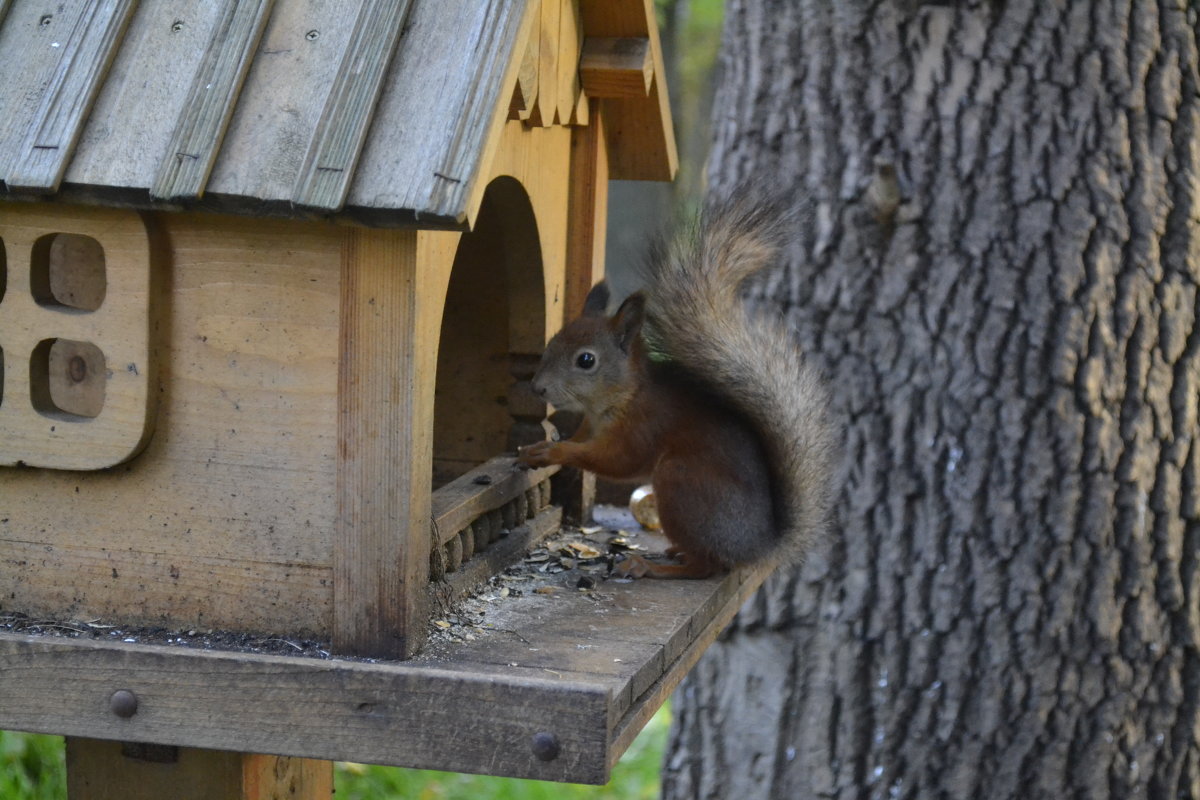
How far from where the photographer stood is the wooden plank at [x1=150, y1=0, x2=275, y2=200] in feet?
4.67

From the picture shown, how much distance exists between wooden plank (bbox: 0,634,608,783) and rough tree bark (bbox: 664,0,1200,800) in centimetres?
160

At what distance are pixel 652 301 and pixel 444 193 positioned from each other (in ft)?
2.77

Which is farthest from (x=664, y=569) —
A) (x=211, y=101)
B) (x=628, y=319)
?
(x=211, y=101)

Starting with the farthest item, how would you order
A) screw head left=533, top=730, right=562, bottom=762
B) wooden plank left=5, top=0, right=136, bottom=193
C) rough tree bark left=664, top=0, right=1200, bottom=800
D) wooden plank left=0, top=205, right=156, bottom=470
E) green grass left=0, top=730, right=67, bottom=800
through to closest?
green grass left=0, top=730, right=67, bottom=800 < rough tree bark left=664, top=0, right=1200, bottom=800 < wooden plank left=0, top=205, right=156, bottom=470 < wooden plank left=5, top=0, right=136, bottom=193 < screw head left=533, top=730, right=562, bottom=762

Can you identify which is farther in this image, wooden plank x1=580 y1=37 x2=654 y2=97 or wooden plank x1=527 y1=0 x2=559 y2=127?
wooden plank x1=580 y1=37 x2=654 y2=97

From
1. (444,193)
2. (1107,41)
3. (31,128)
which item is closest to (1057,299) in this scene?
(1107,41)

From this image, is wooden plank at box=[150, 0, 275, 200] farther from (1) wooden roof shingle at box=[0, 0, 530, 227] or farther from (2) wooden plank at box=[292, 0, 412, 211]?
(2) wooden plank at box=[292, 0, 412, 211]

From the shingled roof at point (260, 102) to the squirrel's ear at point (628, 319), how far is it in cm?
73

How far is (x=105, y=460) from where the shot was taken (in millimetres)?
1610

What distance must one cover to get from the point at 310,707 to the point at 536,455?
2.65 feet

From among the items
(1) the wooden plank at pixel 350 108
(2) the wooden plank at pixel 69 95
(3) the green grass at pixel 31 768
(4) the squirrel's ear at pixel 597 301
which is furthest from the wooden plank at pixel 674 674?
(3) the green grass at pixel 31 768

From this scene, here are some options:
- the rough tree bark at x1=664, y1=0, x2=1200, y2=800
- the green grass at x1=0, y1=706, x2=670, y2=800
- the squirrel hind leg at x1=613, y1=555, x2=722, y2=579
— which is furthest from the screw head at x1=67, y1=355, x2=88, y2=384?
the rough tree bark at x1=664, y1=0, x2=1200, y2=800

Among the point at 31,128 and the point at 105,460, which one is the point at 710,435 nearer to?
the point at 105,460

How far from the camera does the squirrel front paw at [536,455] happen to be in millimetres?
2178
